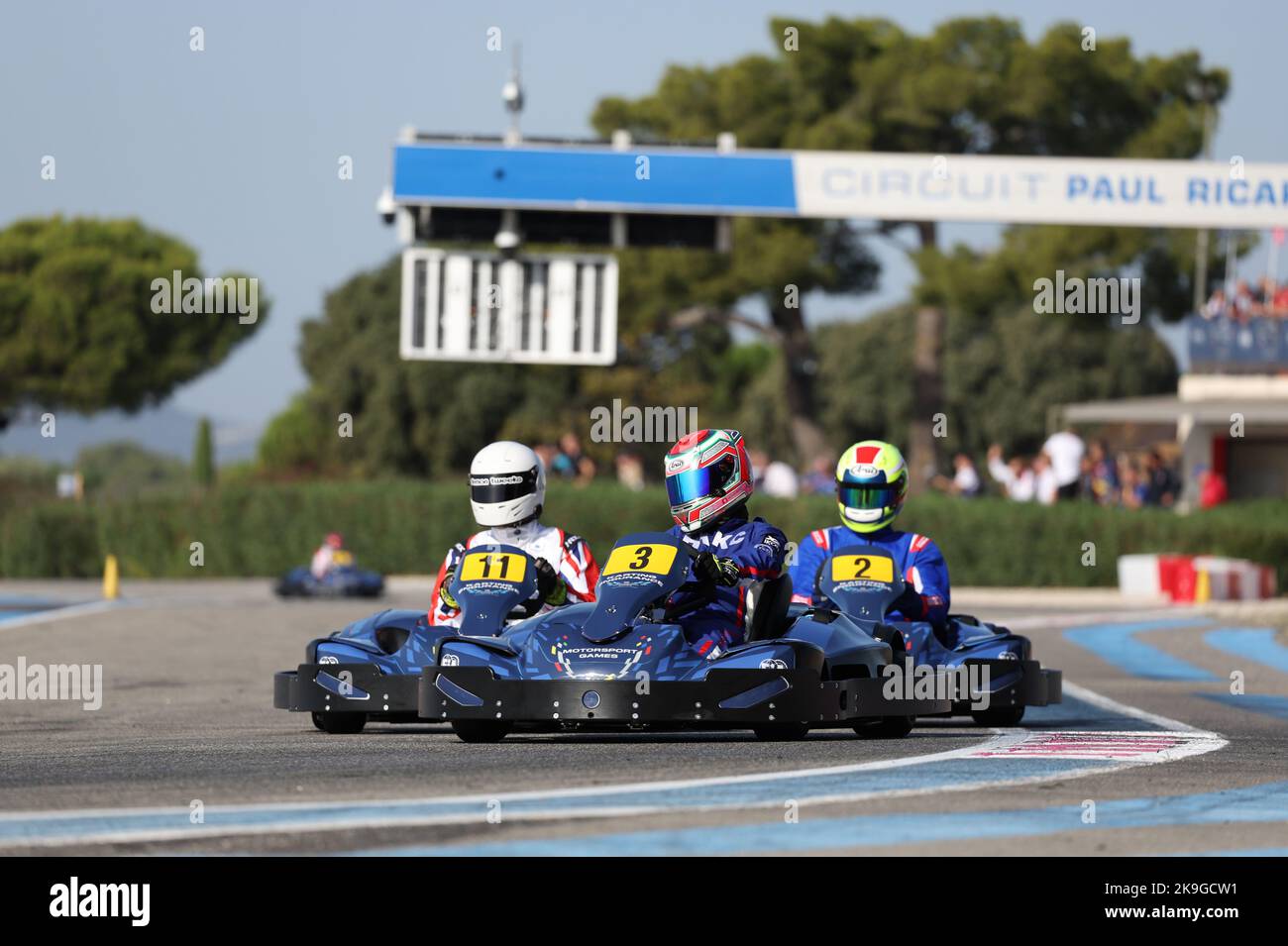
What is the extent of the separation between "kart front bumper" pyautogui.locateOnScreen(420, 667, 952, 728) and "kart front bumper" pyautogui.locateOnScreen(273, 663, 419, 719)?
0.70 meters

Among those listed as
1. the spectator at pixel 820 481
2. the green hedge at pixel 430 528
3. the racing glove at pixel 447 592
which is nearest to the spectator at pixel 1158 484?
the green hedge at pixel 430 528

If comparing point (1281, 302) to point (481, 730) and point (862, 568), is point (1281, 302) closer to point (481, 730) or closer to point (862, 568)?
point (862, 568)

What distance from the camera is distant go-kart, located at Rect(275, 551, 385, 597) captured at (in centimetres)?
3002

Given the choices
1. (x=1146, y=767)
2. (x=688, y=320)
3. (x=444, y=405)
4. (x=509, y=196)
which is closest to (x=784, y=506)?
(x=509, y=196)

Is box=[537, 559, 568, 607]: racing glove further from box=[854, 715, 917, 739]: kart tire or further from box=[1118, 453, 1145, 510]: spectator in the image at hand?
box=[1118, 453, 1145, 510]: spectator

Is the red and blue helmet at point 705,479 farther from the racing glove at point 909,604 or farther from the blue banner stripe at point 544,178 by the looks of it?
the blue banner stripe at point 544,178

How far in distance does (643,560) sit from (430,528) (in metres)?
27.1

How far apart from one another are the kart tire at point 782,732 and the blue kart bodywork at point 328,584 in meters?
21.3

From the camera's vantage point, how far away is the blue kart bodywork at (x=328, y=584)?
30.0m

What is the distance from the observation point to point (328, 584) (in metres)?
30.2

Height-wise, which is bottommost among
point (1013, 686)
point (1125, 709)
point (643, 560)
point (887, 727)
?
point (1125, 709)

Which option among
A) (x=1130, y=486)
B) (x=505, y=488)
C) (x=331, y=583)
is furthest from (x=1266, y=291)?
(x=505, y=488)

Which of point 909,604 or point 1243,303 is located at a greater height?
point 1243,303
